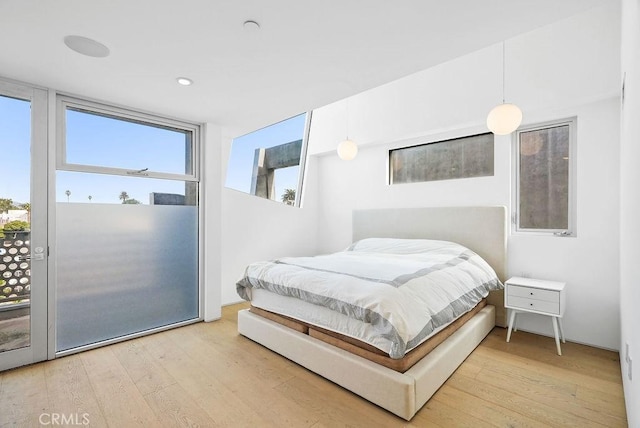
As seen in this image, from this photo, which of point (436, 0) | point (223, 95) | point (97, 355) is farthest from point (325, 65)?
point (97, 355)

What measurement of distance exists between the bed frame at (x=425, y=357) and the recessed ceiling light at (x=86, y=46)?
2445 mm

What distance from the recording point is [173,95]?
273 cm

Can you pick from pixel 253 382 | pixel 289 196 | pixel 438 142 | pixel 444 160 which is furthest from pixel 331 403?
pixel 289 196

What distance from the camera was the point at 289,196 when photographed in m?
5.20

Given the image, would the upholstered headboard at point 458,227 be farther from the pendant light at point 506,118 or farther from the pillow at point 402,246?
the pendant light at point 506,118

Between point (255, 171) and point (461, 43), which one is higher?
point (461, 43)

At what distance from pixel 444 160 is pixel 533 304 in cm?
197

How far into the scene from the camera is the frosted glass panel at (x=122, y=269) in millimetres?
2662

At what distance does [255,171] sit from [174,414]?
3624 mm

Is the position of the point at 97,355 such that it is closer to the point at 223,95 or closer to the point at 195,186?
the point at 195,186

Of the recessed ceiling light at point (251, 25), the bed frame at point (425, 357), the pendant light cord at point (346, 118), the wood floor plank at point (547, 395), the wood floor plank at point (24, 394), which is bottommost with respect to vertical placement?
the wood floor plank at point (24, 394)

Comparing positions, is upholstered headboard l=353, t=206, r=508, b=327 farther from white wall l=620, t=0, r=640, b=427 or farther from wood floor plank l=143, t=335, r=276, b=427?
wood floor plank l=143, t=335, r=276, b=427

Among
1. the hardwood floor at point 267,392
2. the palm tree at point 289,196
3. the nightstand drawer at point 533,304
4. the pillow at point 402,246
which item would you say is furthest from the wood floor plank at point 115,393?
the palm tree at point 289,196

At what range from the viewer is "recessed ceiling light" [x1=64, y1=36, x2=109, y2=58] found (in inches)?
73.4
